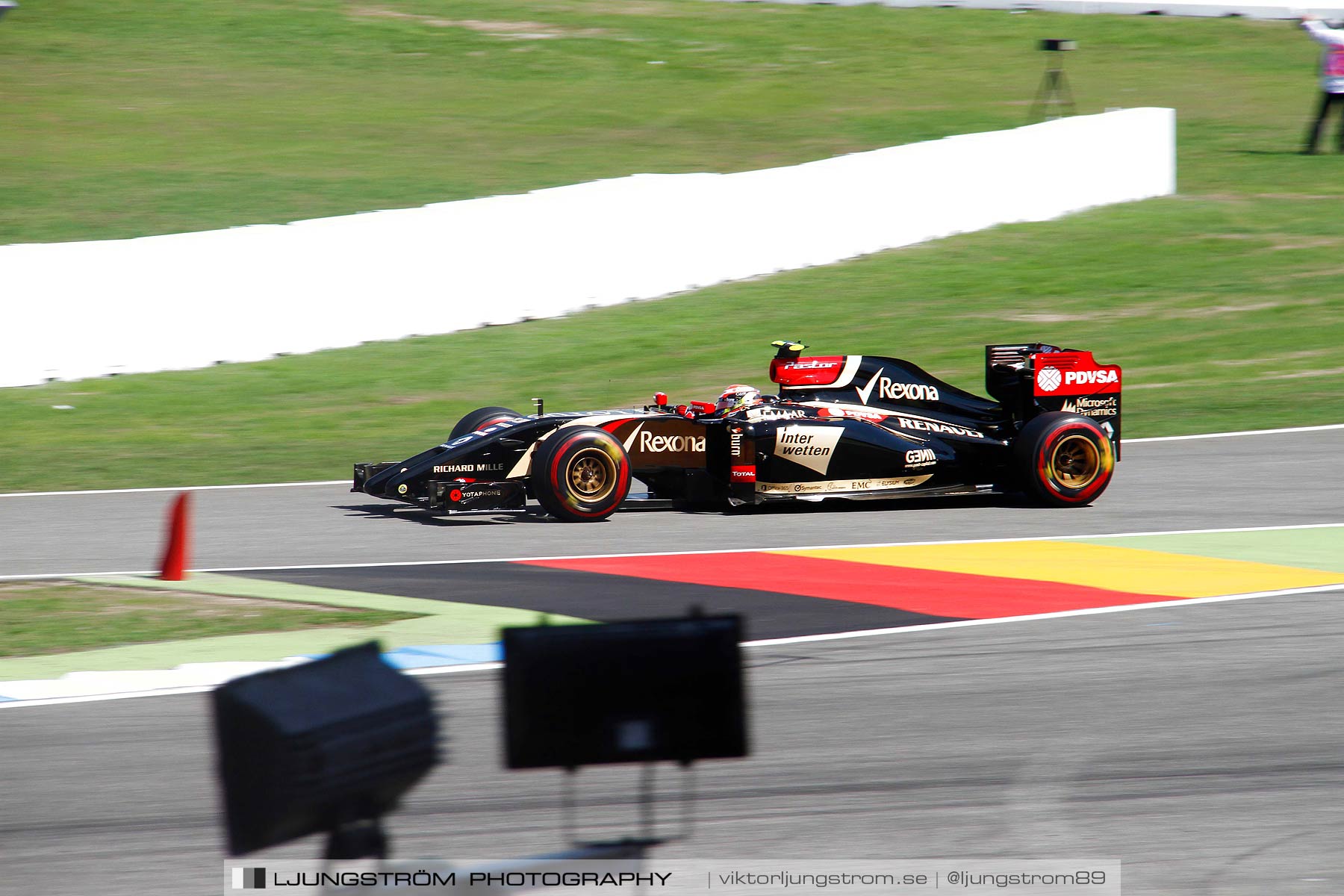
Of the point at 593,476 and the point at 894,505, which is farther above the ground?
the point at 593,476

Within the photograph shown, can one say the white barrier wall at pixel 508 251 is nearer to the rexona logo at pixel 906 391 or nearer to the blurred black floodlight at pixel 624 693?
the rexona logo at pixel 906 391

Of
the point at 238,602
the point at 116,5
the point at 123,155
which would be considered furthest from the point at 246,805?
the point at 116,5

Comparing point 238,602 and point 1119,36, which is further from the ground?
point 1119,36

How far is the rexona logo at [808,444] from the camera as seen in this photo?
11117 mm

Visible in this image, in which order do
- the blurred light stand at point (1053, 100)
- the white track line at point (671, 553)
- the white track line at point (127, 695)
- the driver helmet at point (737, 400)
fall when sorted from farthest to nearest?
the blurred light stand at point (1053, 100) < the driver helmet at point (737, 400) < the white track line at point (671, 553) < the white track line at point (127, 695)

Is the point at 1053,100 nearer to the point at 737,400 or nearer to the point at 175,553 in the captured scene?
the point at 737,400

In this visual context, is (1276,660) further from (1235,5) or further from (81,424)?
(1235,5)

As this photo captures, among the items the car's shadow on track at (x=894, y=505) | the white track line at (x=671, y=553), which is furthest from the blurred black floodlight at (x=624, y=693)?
the car's shadow on track at (x=894, y=505)

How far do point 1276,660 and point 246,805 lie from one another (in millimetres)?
5170

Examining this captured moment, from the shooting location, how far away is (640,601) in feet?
27.0

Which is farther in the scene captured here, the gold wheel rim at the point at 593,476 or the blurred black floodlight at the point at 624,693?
the gold wheel rim at the point at 593,476

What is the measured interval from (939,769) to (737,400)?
615cm

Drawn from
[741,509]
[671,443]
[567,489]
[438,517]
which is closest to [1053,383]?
[741,509]

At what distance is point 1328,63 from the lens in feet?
82.3
